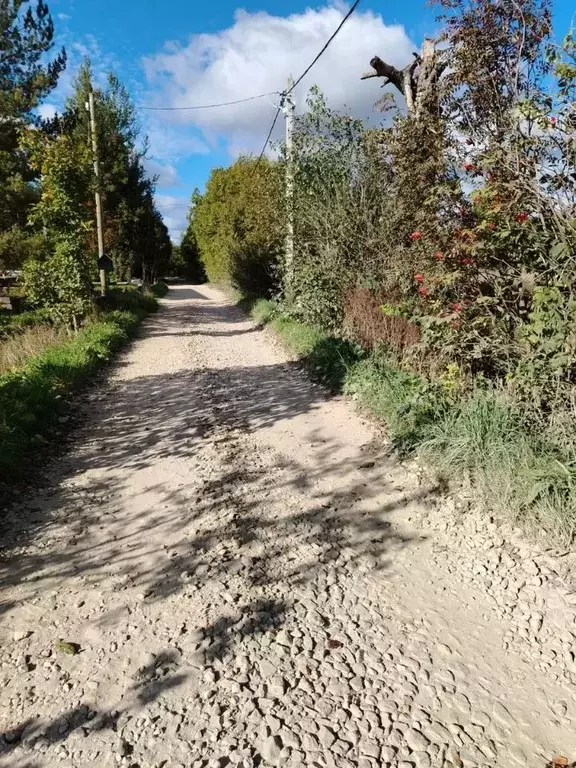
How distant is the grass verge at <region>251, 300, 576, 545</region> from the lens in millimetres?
3395

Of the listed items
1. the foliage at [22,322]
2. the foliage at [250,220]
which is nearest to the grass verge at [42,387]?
the foliage at [22,322]

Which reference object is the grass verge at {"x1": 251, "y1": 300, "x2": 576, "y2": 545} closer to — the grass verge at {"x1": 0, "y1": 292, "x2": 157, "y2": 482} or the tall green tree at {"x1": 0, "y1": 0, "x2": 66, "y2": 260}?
the grass verge at {"x1": 0, "y1": 292, "x2": 157, "y2": 482}

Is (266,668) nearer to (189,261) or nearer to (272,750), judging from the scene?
(272,750)

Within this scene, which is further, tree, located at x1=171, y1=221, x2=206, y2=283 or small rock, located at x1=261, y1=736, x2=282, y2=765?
tree, located at x1=171, y1=221, x2=206, y2=283

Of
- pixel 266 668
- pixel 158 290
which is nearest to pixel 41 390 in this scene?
pixel 266 668

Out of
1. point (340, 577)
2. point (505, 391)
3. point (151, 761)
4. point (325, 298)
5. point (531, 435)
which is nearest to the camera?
point (151, 761)

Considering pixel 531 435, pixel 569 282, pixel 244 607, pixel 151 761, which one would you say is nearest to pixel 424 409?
pixel 531 435

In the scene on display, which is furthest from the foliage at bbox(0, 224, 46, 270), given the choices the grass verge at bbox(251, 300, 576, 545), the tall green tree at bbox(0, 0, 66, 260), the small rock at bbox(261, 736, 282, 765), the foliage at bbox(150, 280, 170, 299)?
the small rock at bbox(261, 736, 282, 765)

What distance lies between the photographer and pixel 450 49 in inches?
216

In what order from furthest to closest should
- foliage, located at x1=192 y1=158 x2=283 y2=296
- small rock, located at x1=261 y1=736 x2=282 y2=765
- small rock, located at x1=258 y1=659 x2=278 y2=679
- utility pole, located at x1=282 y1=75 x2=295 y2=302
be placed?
foliage, located at x1=192 y1=158 x2=283 y2=296
utility pole, located at x1=282 y1=75 x2=295 y2=302
small rock, located at x1=258 y1=659 x2=278 y2=679
small rock, located at x1=261 y1=736 x2=282 y2=765

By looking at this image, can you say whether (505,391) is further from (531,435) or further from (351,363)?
(351,363)

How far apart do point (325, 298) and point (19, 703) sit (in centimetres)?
923

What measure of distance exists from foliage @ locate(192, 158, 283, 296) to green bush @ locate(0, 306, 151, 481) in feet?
19.8

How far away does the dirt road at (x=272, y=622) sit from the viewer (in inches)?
82.7
